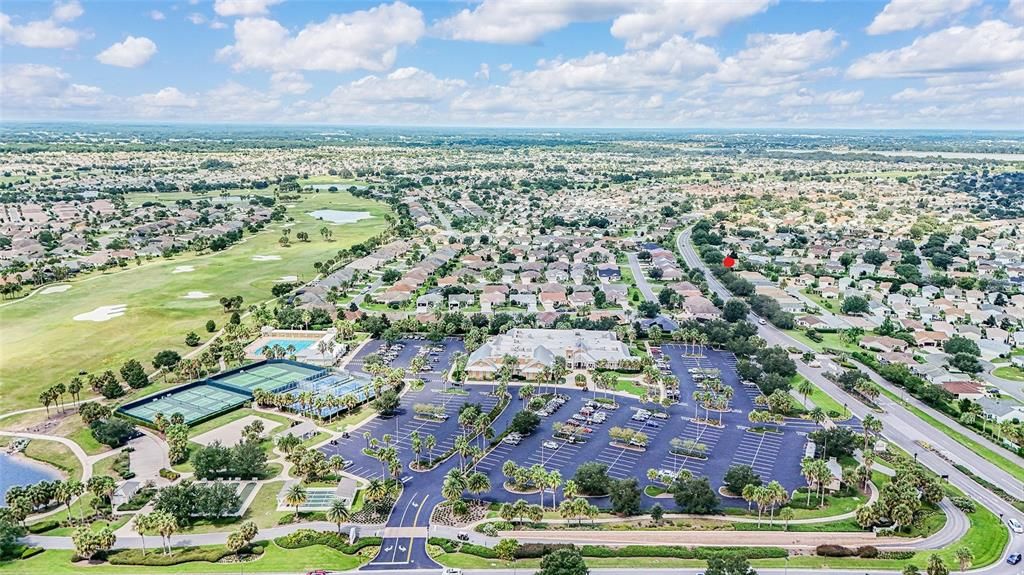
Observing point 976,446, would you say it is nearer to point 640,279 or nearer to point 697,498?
point 697,498

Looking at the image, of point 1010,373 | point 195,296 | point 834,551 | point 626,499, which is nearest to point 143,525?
point 626,499

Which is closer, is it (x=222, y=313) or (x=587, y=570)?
(x=587, y=570)

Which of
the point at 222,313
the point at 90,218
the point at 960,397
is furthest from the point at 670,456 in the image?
the point at 90,218

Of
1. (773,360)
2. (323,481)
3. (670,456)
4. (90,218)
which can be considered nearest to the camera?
(323,481)

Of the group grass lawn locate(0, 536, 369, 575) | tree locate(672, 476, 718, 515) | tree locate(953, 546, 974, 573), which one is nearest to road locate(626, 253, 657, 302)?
tree locate(672, 476, 718, 515)

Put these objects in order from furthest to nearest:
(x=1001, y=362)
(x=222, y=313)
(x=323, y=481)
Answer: (x=222, y=313), (x=1001, y=362), (x=323, y=481)

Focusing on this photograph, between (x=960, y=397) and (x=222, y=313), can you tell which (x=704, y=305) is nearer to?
(x=960, y=397)

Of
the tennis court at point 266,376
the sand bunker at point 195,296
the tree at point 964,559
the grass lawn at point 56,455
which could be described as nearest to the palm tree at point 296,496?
the grass lawn at point 56,455
